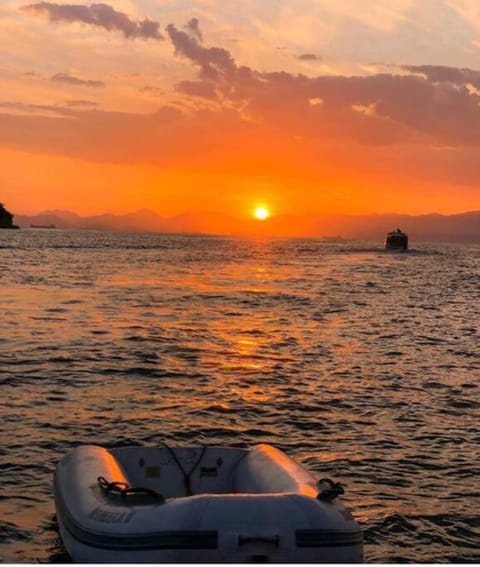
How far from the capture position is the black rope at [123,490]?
26.3 feet

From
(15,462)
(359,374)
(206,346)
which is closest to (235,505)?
(15,462)

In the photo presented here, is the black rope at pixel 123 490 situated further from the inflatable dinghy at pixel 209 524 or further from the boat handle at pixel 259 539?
the boat handle at pixel 259 539

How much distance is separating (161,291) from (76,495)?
1616 inches

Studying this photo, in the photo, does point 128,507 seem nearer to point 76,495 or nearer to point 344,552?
point 76,495

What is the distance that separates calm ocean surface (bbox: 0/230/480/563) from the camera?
10.8 m

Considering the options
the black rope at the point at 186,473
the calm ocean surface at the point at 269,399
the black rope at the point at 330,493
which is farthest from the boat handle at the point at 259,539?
the black rope at the point at 186,473

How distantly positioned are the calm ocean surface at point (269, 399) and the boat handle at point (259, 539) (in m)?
2.46

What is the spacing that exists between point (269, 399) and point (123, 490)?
1005cm

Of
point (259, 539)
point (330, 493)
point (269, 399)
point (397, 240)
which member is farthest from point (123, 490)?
point (397, 240)

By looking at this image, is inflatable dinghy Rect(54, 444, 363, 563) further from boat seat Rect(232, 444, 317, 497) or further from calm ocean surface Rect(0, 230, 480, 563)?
calm ocean surface Rect(0, 230, 480, 563)

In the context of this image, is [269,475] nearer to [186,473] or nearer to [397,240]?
[186,473]

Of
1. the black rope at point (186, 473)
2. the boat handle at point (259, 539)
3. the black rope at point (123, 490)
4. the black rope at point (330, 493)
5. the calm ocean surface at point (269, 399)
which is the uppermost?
the black rope at point (330, 493)

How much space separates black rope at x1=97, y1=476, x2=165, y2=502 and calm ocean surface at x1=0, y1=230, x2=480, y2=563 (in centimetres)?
119

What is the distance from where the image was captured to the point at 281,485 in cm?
881
